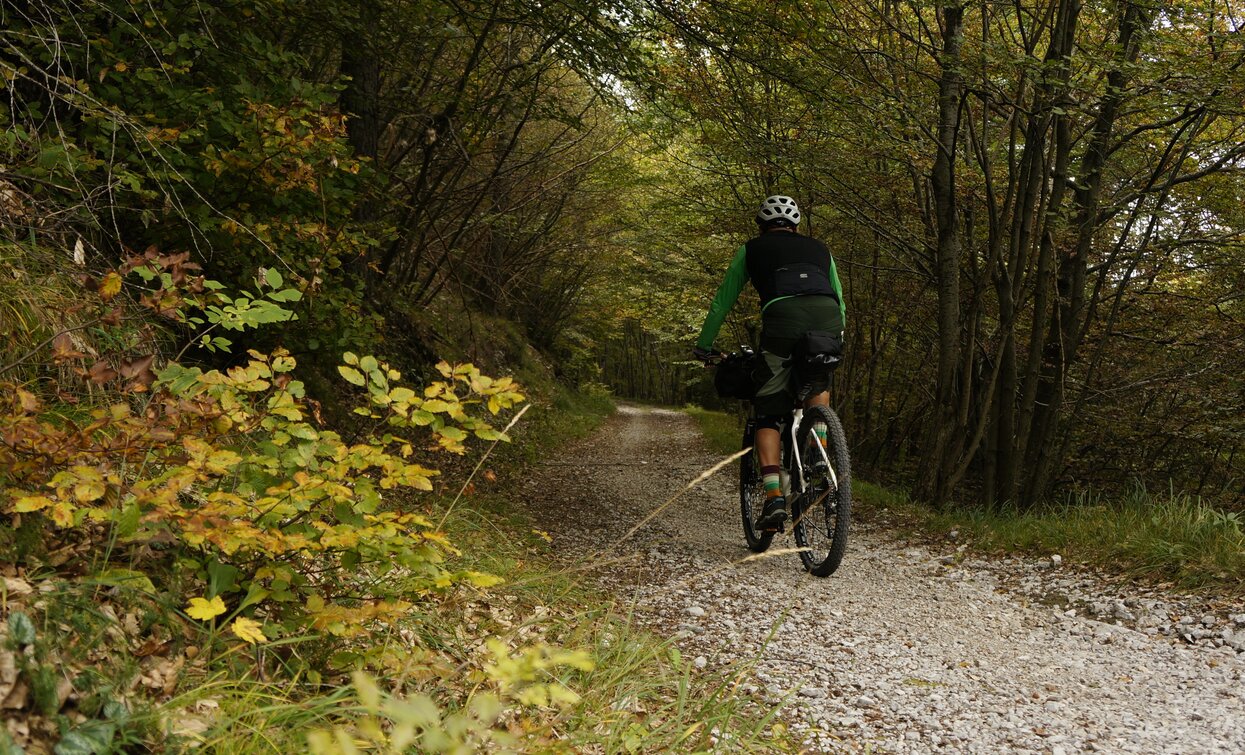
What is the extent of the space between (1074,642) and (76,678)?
161 inches

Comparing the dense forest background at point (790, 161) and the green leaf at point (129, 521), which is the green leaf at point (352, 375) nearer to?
the green leaf at point (129, 521)

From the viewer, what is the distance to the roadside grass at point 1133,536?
13.7 feet

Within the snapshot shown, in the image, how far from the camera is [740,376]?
5.23 metres

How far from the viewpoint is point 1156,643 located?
143 inches

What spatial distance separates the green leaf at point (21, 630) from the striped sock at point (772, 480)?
409 cm

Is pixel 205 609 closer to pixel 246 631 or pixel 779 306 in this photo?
pixel 246 631

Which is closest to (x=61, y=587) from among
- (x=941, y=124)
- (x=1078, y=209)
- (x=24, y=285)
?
(x=24, y=285)

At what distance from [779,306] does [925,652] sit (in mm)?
2201

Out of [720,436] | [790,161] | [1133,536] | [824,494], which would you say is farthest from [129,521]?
[720,436]

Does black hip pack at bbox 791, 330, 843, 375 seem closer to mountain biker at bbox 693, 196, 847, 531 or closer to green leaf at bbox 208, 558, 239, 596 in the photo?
mountain biker at bbox 693, 196, 847, 531

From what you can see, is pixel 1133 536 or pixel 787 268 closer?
pixel 1133 536

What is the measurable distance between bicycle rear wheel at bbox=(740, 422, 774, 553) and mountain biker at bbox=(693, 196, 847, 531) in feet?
0.91

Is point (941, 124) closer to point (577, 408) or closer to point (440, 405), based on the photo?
point (440, 405)

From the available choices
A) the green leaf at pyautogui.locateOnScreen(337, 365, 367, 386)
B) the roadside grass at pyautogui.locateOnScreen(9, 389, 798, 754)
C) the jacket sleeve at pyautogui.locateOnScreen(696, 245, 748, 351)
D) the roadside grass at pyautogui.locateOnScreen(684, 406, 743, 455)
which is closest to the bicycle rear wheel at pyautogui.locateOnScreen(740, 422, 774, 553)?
the jacket sleeve at pyautogui.locateOnScreen(696, 245, 748, 351)
